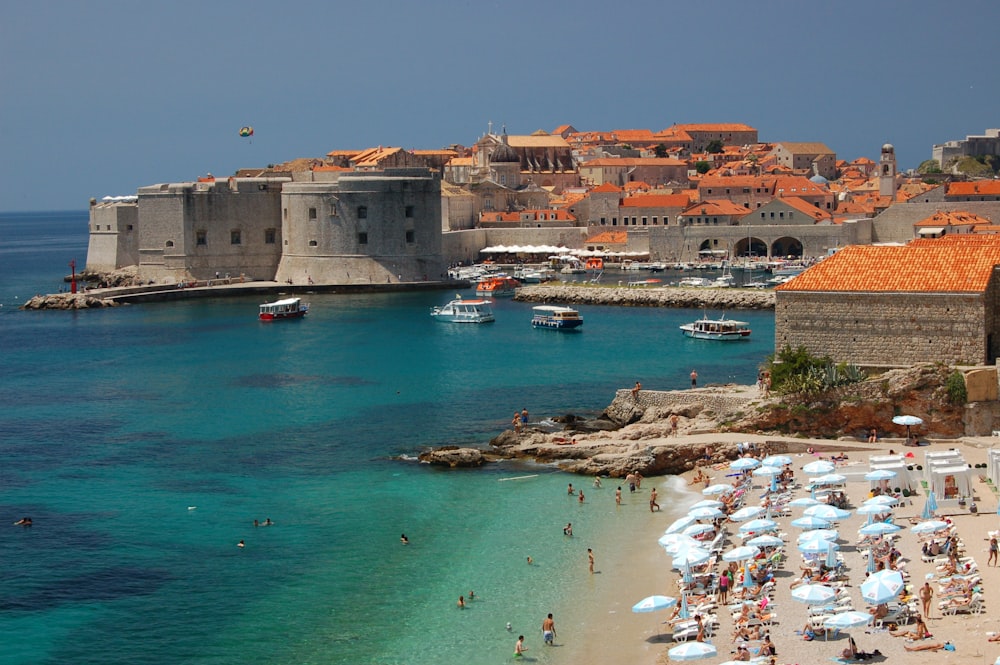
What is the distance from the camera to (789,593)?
589 inches

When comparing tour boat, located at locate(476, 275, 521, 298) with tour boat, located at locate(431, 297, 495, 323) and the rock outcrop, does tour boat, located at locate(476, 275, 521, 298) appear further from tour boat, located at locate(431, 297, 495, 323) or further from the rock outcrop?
the rock outcrop

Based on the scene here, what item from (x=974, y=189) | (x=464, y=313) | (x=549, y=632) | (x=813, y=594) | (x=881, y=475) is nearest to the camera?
(x=813, y=594)

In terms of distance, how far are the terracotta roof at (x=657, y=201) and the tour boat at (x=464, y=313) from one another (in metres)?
30.9

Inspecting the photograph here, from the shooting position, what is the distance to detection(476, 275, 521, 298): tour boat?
186 feet

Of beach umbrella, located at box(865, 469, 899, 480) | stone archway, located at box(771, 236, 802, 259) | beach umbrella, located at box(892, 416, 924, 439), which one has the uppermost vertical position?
stone archway, located at box(771, 236, 802, 259)

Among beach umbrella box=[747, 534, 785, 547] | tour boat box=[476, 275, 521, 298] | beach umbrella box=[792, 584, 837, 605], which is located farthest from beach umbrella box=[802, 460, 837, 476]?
tour boat box=[476, 275, 521, 298]

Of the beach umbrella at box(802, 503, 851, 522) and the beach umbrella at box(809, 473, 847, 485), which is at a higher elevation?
the beach umbrella at box(809, 473, 847, 485)

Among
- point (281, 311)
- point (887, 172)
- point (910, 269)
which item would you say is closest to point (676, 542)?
point (910, 269)

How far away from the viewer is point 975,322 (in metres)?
20.2

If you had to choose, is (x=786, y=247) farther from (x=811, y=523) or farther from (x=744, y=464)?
(x=811, y=523)

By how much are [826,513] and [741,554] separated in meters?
1.46

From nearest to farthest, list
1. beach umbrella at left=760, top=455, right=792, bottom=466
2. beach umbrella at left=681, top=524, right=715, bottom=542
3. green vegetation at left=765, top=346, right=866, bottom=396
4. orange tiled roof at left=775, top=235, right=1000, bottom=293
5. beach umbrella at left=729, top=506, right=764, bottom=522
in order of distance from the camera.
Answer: beach umbrella at left=681, top=524, right=715, bottom=542
beach umbrella at left=729, top=506, right=764, bottom=522
beach umbrella at left=760, top=455, right=792, bottom=466
orange tiled roof at left=775, top=235, right=1000, bottom=293
green vegetation at left=765, top=346, right=866, bottom=396

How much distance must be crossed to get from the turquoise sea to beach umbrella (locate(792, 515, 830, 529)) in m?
1.95

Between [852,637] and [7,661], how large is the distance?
915cm
